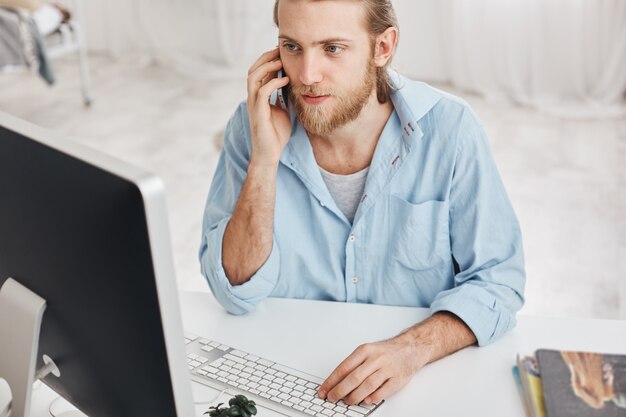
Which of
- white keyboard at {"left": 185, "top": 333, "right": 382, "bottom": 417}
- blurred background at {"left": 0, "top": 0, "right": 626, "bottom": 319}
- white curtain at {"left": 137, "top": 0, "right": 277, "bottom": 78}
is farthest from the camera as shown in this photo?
white curtain at {"left": 137, "top": 0, "right": 277, "bottom": 78}

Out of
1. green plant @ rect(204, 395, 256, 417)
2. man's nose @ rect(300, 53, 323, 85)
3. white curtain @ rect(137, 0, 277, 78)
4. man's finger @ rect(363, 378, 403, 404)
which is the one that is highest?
man's nose @ rect(300, 53, 323, 85)

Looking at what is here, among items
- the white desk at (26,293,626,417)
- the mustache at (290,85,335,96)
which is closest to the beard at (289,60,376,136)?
the mustache at (290,85,335,96)

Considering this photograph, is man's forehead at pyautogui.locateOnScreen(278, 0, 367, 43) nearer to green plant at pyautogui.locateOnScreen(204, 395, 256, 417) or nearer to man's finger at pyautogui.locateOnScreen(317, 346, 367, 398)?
man's finger at pyautogui.locateOnScreen(317, 346, 367, 398)

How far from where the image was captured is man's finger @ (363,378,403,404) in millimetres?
1277

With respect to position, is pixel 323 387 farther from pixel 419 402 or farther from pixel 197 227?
pixel 197 227

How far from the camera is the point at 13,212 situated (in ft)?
3.32

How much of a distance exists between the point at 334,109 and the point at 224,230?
29 cm

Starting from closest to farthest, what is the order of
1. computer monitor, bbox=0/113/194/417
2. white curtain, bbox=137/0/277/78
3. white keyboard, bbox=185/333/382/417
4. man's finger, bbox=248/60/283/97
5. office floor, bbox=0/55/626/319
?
computer monitor, bbox=0/113/194/417 → white keyboard, bbox=185/333/382/417 → man's finger, bbox=248/60/283/97 → office floor, bbox=0/55/626/319 → white curtain, bbox=137/0/277/78

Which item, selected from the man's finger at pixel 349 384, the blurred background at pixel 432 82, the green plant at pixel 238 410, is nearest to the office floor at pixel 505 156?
the blurred background at pixel 432 82

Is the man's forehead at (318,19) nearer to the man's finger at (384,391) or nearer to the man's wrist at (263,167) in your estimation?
the man's wrist at (263,167)

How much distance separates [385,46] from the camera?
5.42ft

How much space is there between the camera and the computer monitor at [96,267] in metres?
0.85

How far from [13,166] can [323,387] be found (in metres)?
0.55

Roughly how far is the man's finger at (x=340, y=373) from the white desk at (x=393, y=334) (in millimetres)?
59
